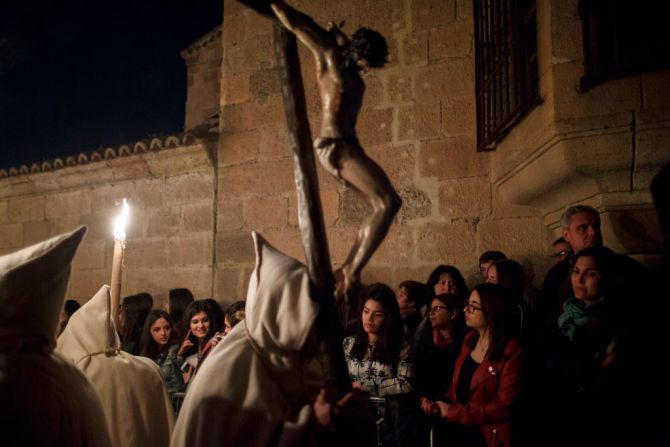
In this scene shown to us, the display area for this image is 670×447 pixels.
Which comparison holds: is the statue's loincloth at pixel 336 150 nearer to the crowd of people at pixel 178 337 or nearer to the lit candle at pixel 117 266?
the lit candle at pixel 117 266

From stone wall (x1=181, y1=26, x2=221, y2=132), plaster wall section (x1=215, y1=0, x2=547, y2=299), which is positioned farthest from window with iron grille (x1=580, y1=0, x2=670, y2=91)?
stone wall (x1=181, y1=26, x2=221, y2=132)

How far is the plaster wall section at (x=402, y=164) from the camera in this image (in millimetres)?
4777

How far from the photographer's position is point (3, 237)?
755cm

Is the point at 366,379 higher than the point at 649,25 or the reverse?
the reverse

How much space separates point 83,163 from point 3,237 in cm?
208

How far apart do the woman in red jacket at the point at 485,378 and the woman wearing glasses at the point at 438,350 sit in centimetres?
15

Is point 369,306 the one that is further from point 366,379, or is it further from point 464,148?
point 464,148

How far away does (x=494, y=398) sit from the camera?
2.90m

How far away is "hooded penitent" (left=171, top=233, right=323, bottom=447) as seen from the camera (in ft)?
4.95

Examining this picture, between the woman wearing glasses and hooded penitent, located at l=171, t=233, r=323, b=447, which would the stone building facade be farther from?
hooded penitent, located at l=171, t=233, r=323, b=447

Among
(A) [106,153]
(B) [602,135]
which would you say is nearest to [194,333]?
(A) [106,153]

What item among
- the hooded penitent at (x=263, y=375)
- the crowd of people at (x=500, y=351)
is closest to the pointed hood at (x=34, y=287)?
the hooded penitent at (x=263, y=375)

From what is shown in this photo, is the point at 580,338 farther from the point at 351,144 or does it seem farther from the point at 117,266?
the point at 117,266

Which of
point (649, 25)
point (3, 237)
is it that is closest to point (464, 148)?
point (649, 25)
